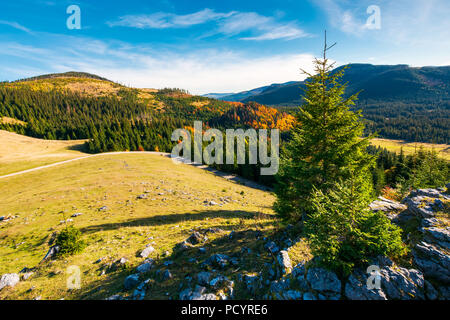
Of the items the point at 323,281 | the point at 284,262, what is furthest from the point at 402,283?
the point at 284,262

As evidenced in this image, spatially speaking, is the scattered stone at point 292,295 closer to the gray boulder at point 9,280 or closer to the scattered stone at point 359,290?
the scattered stone at point 359,290

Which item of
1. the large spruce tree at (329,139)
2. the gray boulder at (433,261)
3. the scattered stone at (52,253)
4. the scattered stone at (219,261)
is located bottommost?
the scattered stone at (52,253)

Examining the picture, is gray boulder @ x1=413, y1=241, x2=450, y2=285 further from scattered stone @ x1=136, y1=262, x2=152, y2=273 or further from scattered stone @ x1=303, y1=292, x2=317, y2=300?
scattered stone @ x1=136, y1=262, x2=152, y2=273

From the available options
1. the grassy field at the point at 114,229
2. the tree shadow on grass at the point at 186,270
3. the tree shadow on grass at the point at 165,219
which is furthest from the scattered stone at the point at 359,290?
the tree shadow on grass at the point at 165,219

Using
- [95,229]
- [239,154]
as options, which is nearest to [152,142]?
[239,154]

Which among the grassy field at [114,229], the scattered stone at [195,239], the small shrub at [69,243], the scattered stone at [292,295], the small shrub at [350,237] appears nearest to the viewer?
the small shrub at [350,237]

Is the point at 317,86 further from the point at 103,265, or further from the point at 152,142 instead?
the point at 152,142

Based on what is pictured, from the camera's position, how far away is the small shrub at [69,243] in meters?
12.4

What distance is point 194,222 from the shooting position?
19.3m

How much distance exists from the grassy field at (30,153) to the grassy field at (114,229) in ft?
72.5

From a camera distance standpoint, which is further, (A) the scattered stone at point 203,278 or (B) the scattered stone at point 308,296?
(A) the scattered stone at point 203,278
